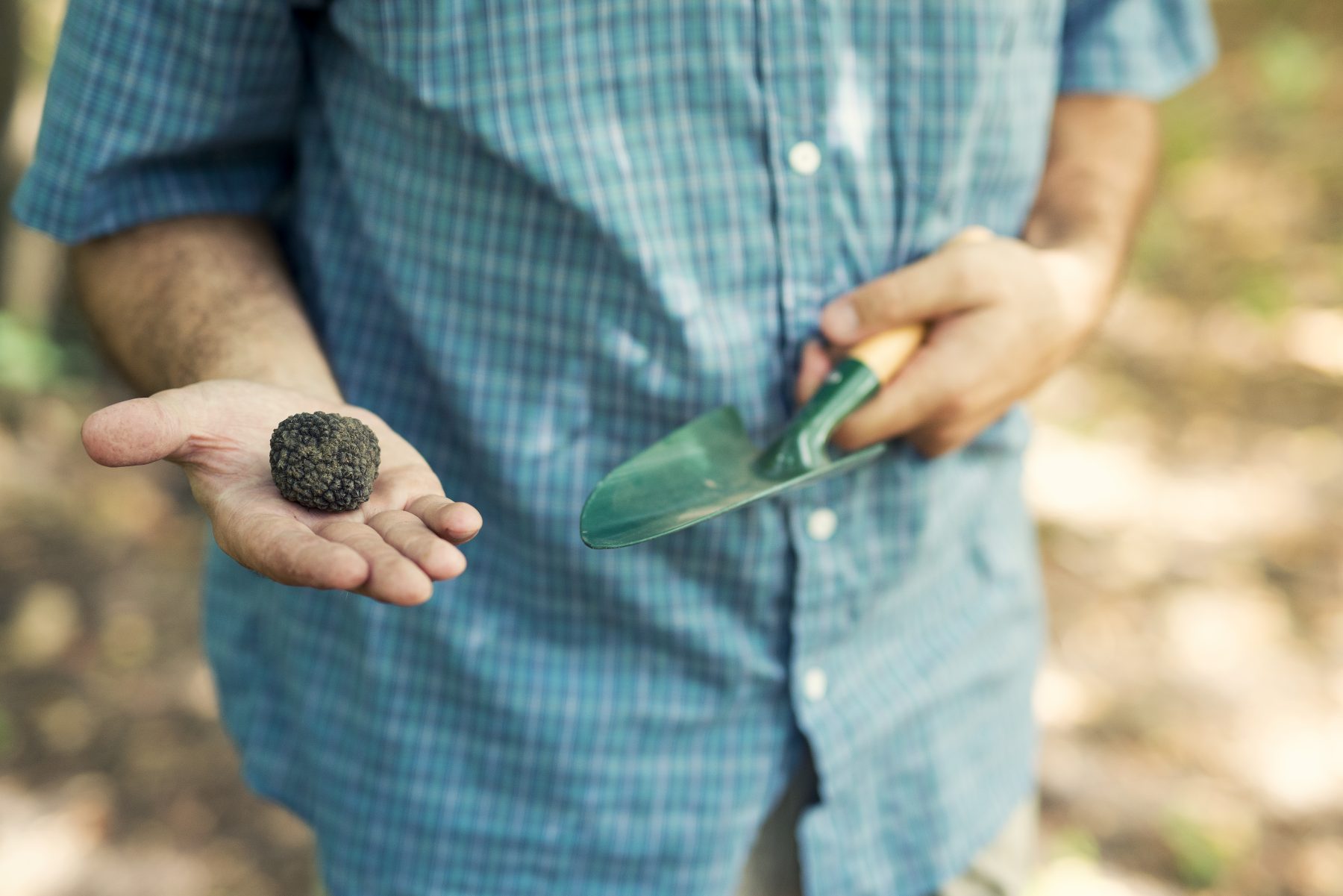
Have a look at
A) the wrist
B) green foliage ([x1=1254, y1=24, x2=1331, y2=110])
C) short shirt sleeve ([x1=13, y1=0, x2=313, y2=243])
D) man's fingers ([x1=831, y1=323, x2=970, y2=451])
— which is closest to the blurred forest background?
green foliage ([x1=1254, y1=24, x2=1331, y2=110])

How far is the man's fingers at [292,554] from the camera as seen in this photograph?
35.2 inches

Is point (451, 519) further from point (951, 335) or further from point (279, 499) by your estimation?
point (951, 335)

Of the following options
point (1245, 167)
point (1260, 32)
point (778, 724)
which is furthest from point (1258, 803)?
point (1260, 32)

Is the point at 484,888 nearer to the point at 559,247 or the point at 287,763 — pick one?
the point at 287,763

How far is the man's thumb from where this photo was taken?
0.96 metres

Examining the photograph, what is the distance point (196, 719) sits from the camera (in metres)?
3.43

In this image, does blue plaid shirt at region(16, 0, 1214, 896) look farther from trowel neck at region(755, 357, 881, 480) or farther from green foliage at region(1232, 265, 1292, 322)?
green foliage at region(1232, 265, 1292, 322)

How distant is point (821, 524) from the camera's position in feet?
4.68

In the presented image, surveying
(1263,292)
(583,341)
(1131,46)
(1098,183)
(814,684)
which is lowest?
(1263,292)

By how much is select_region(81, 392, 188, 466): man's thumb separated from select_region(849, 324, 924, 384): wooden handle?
2.73 feet

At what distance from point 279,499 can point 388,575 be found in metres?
0.24

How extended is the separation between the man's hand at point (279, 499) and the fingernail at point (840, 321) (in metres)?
0.58

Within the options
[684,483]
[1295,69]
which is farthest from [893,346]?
[1295,69]

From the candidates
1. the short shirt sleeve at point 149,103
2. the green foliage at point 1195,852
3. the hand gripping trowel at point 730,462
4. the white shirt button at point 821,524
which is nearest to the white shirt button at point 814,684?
the white shirt button at point 821,524
